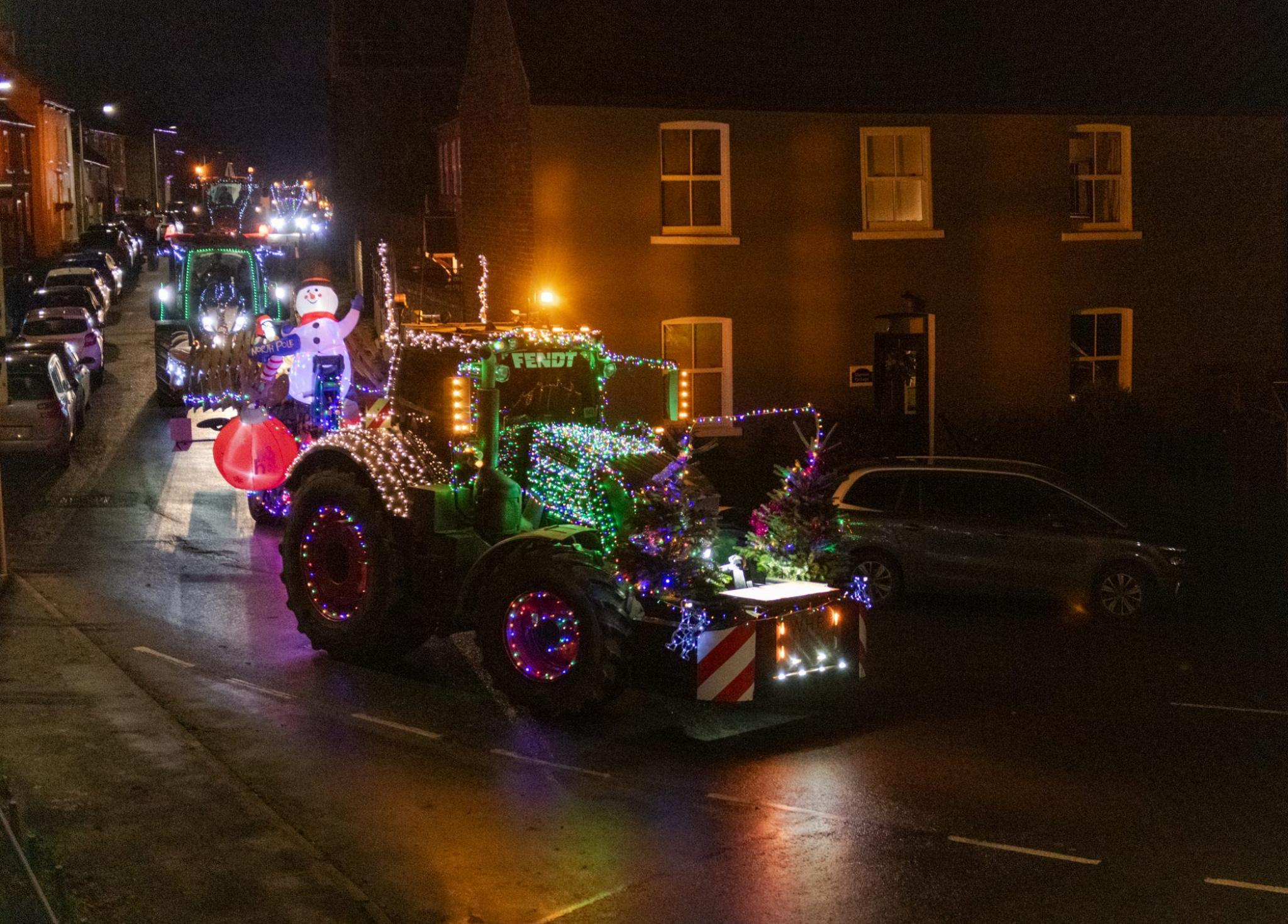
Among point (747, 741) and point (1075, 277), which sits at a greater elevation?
point (1075, 277)

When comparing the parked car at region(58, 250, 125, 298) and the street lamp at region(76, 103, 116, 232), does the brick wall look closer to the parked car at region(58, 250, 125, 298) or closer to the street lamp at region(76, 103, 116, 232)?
the parked car at region(58, 250, 125, 298)

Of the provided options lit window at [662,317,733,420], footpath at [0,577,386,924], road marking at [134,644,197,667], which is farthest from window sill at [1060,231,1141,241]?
footpath at [0,577,386,924]

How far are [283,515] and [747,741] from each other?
32.1 feet

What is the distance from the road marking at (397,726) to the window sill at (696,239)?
45.7ft

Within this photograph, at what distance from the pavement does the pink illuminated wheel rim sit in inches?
16.2

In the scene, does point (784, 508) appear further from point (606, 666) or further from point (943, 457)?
point (943, 457)

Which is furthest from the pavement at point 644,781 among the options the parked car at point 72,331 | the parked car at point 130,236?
the parked car at point 130,236

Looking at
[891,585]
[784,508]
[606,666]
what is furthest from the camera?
[891,585]

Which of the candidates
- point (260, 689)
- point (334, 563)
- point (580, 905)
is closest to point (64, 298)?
point (334, 563)

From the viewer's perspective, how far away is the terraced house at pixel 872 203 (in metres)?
23.3

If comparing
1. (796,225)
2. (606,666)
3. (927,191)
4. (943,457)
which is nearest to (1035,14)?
(927,191)

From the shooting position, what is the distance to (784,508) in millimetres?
11062

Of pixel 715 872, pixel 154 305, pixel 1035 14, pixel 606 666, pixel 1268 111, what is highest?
pixel 1035 14

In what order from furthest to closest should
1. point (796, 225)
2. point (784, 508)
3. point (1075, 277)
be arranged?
point (1075, 277)
point (796, 225)
point (784, 508)
